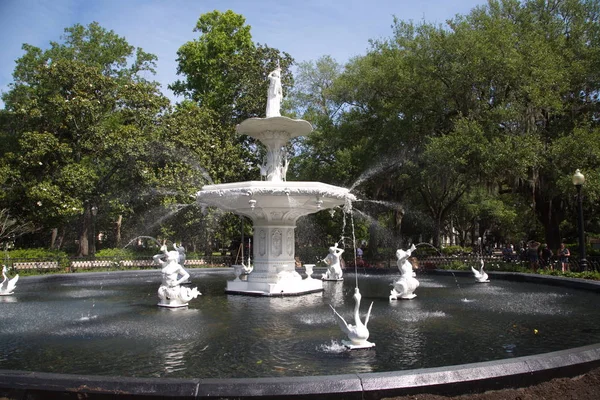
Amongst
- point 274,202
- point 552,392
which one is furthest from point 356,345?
point 274,202

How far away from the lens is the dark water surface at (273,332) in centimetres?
601

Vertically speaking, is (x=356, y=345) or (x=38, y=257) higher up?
(x=38, y=257)

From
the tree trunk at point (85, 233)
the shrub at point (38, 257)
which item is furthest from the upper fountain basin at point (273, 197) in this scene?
the tree trunk at point (85, 233)

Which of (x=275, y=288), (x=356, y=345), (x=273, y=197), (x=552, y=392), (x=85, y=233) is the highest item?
(x=273, y=197)

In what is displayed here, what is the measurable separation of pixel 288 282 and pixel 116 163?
729 inches

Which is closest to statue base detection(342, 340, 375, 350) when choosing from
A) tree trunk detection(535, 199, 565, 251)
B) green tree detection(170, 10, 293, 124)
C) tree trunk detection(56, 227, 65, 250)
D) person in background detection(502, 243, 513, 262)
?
person in background detection(502, 243, 513, 262)

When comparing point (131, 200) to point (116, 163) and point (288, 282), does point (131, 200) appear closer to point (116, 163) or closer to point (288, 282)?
point (116, 163)

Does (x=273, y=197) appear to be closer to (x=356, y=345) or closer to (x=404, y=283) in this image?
(x=404, y=283)

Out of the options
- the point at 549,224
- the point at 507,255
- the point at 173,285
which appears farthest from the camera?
the point at 507,255

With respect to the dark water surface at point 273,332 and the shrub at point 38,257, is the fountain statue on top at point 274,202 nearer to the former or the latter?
the dark water surface at point 273,332

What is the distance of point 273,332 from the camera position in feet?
26.1

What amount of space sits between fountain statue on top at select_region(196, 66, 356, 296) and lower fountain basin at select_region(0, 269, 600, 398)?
86cm

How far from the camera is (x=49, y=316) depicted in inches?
390

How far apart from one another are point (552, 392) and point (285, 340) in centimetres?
367
